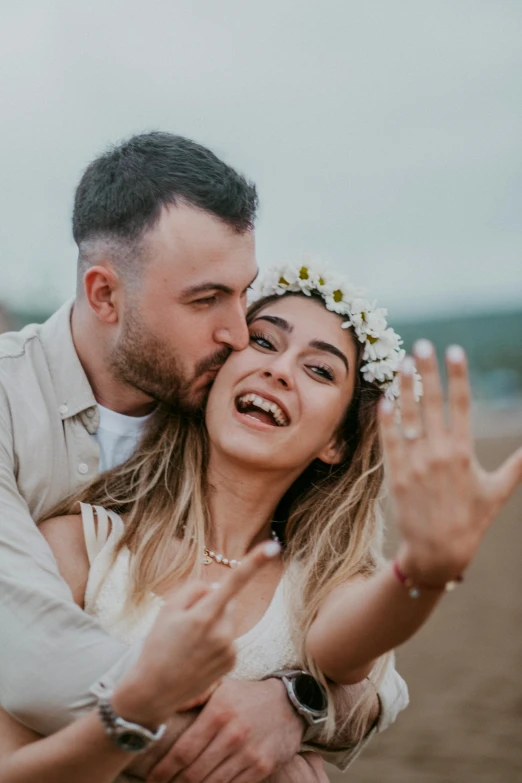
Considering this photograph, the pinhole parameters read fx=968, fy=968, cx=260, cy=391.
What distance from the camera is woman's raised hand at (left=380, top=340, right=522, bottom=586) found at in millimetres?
2404

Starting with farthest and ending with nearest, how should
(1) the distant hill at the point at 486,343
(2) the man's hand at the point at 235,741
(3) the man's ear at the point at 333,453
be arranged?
1. (1) the distant hill at the point at 486,343
2. (3) the man's ear at the point at 333,453
3. (2) the man's hand at the point at 235,741

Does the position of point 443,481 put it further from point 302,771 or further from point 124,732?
point 302,771

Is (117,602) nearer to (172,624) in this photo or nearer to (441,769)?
(172,624)

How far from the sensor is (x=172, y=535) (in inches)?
144

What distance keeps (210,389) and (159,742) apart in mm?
1463

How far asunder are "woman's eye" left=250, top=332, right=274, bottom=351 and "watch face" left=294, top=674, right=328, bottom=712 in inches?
51.9

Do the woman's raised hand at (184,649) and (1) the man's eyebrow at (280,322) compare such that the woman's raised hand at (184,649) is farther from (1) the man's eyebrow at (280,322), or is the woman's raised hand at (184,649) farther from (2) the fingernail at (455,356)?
(1) the man's eyebrow at (280,322)

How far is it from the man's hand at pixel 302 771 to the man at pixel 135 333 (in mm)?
13

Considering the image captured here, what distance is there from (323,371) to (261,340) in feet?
0.94

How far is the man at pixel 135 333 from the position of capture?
3506 millimetres

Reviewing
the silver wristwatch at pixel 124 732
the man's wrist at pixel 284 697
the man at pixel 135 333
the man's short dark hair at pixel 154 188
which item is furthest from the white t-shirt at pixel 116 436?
the silver wristwatch at pixel 124 732

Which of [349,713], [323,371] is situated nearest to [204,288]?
[323,371]

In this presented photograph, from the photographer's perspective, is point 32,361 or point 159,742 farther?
point 32,361

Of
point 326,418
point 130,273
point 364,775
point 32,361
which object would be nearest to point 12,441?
point 32,361
